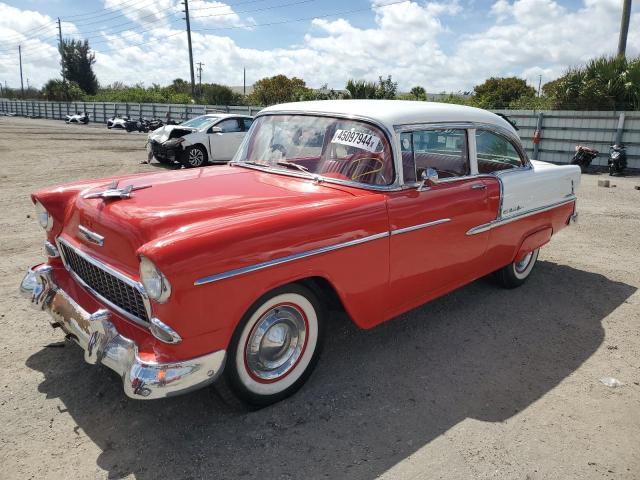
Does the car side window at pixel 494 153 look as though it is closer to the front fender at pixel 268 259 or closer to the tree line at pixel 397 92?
the front fender at pixel 268 259

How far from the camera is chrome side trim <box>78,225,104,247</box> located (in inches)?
102

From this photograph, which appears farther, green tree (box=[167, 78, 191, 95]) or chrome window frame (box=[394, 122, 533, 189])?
green tree (box=[167, 78, 191, 95])

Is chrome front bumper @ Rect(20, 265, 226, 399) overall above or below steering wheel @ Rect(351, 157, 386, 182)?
below

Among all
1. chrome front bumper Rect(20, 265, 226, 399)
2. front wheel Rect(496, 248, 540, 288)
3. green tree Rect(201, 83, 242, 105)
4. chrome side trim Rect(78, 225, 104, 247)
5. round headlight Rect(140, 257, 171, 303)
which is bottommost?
front wheel Rect(496, 248, 540, 288)

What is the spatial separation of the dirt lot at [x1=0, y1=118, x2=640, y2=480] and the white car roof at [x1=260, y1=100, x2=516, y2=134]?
61.6 inches

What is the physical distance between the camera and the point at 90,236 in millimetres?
2676

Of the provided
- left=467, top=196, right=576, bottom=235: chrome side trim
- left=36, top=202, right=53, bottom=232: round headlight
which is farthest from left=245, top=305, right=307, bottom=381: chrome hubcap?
left=36, top=202, right=53, bottom=232: round headlight

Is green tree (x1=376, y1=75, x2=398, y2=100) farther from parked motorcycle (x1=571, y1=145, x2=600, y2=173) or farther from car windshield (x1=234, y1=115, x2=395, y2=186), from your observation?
car windshield (x1=234, y1=115, x2=395, y2=186)

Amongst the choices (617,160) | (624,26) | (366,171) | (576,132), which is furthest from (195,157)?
(624,26)

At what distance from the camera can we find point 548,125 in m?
13.6

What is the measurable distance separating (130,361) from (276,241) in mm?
878

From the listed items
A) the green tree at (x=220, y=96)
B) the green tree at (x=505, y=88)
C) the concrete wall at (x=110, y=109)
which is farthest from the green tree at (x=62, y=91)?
the green tree at (x=505, y=88)

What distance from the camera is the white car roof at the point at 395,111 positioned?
320 centimetres

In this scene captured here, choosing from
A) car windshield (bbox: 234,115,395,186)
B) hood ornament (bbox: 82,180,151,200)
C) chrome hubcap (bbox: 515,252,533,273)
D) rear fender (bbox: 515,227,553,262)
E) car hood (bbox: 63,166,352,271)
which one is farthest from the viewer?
chrome hubcap (bbox: 515,252,533,273)
